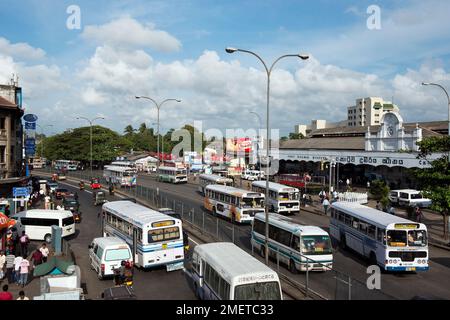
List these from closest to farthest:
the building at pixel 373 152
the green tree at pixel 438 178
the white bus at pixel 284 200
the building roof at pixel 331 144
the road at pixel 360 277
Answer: the road at pixel 360 277 → the green tree at pixel 438 178 → the white bus at pixel 284 200 → the building at pixel 373 152 → the building roof at pixel 331 144

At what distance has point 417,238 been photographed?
790 inches

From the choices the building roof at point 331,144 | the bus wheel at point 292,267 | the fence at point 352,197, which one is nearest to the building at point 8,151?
the bus wheel at point 292,267

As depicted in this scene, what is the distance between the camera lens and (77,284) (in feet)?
49.6

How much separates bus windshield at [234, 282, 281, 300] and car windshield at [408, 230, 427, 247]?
1002 centimetres

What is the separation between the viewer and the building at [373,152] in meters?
51.2

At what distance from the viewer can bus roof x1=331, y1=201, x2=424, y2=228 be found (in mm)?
20703

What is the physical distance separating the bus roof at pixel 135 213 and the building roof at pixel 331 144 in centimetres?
4248

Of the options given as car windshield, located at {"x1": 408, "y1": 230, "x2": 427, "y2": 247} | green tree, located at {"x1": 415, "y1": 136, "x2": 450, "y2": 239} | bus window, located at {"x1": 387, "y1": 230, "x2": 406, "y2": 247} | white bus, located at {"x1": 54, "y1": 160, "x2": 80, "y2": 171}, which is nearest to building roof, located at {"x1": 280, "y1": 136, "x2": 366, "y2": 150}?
green tree, located at {"x1": 415, "y1": 136, "x2": 450, "y2": 239}

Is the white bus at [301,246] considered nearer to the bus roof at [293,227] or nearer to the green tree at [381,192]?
the bus roof at [293,227]

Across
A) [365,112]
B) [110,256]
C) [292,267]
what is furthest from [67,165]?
[365,112]
